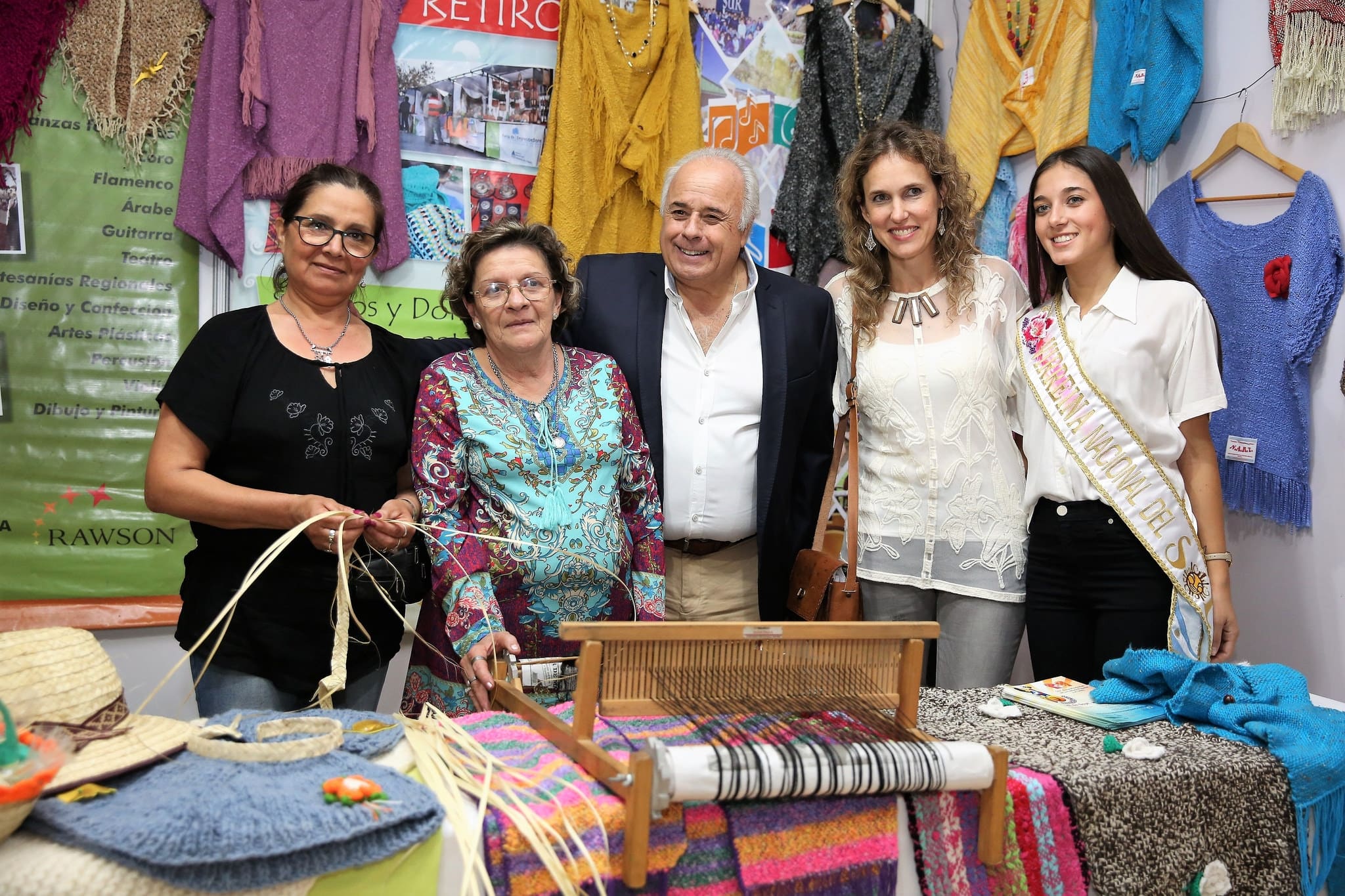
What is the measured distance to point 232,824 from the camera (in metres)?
1.04

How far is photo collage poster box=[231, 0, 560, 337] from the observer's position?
3.45m

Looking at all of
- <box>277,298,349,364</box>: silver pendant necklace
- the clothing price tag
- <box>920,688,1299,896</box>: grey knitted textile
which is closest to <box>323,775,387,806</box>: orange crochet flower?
<box>920,688,1299,896</box>: grey knitted textile

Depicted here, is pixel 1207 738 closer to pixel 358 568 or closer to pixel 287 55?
pixel 358 568

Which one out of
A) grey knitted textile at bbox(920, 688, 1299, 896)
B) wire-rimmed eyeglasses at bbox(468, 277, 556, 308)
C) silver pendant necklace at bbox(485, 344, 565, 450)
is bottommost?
grey knitted textile at bbox(920, 688, 1299, 896)

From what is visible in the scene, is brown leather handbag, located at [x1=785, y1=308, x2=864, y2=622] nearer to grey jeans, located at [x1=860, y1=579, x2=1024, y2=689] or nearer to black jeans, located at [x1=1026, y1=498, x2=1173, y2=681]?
grey jeans, located at [x1=860, y1=579, x2=1024, y2=689]

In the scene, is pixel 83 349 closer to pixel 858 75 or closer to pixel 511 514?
pixel 511 514

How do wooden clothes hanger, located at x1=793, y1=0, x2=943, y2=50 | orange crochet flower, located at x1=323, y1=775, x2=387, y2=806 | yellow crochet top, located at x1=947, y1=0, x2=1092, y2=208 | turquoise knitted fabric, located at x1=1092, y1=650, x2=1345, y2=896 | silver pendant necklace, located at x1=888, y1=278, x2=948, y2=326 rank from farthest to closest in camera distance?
wooden clothes hanger, located at x1=793, y1=0, x2=943, y2=50 < yellow crochet top, located at x1=947, y1=0, x2=1092, y2=208 < silver pendant necklace, located at x1=888, y1=278, x2=948, y2=326 < turquoise knitted fabric, located at x1=1092, y1=650, x2=1345, y2=896 < orange crochet flower, located at x1=323, y1=775, x2=387, y2=806

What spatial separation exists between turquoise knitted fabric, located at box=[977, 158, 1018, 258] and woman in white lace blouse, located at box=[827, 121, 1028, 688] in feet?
4.36

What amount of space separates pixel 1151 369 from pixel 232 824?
6.38 ft

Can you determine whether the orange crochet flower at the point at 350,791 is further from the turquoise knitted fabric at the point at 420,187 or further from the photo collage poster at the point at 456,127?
the turquoise knitted fabric at the point at 420,187

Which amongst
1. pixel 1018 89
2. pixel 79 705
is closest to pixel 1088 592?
pixel 79 705

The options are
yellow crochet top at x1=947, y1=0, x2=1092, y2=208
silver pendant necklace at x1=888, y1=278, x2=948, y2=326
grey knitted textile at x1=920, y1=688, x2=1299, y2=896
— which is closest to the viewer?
grey knitted textile at x1=920, y1=688, x2=1299, y2=896

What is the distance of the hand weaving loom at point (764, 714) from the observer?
4.02 feet

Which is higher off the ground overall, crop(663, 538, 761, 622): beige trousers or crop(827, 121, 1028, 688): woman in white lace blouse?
crop(827, 121, 1028, 688): woman in white lace blouse
